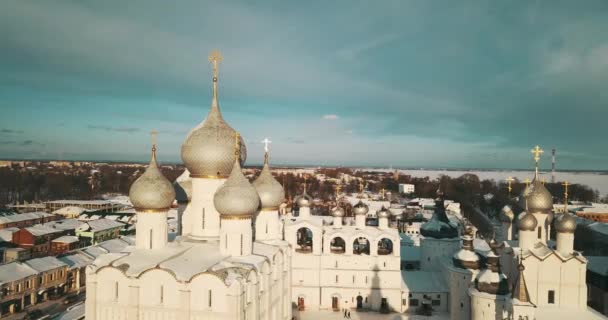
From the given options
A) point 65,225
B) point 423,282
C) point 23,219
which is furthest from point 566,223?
point 23,219

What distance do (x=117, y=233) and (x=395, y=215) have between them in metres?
28.1

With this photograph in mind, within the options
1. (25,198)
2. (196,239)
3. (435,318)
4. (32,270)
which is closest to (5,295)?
(32,270)

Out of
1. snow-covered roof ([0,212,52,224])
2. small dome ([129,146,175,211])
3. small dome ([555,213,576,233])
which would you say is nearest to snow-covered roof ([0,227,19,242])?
snow-covered roof ([0,212,52,224])

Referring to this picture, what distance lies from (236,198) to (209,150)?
261 cm

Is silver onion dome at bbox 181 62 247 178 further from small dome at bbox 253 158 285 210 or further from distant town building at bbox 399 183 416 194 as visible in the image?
distant town building at bbox 399 183 416 194

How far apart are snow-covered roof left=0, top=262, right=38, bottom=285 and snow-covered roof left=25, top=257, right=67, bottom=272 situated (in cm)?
42

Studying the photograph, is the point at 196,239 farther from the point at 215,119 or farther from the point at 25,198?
the point at 25,198

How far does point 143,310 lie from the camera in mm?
11953

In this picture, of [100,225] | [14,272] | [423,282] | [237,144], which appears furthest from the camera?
[100,225]

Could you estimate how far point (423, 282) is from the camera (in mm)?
22094

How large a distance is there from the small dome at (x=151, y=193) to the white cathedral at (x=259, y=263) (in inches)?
1.3

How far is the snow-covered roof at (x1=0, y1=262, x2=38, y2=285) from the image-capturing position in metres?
20.2

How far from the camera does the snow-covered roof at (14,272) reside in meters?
20.2

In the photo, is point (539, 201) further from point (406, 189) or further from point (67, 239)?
point (406, 189)
